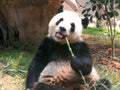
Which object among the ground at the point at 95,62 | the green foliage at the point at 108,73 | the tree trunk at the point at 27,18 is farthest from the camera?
the tree trunk at the point at 27,18

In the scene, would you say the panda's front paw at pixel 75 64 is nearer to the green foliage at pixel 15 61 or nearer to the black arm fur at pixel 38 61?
the black arm fur at pixel 38 61

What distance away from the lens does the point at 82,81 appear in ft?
15.7

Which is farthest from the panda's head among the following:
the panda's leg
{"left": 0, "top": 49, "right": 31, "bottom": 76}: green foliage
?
{"left": 0, "top": 49, "right": 31, "bottom": 76}: green foliage

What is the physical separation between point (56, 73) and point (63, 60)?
168 millimetres

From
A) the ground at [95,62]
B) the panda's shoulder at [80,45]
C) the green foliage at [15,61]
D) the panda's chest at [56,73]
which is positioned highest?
the panda's shoulder at [80,45]

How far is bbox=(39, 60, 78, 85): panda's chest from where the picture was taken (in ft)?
15.7

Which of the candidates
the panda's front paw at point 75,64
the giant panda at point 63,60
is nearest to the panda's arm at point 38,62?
the giant panda at point 63,60

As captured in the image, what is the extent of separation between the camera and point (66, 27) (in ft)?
15.0

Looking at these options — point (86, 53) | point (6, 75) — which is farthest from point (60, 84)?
point (6, 75)

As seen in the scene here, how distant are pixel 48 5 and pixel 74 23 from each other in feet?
9.21

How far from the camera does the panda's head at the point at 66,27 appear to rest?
15.0ft

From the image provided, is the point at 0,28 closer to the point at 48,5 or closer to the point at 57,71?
the point at 48,5

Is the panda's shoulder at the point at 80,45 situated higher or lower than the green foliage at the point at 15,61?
higher

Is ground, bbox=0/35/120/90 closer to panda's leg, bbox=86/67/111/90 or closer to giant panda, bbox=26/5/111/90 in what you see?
giant panda, bbox=26/5/111/90
